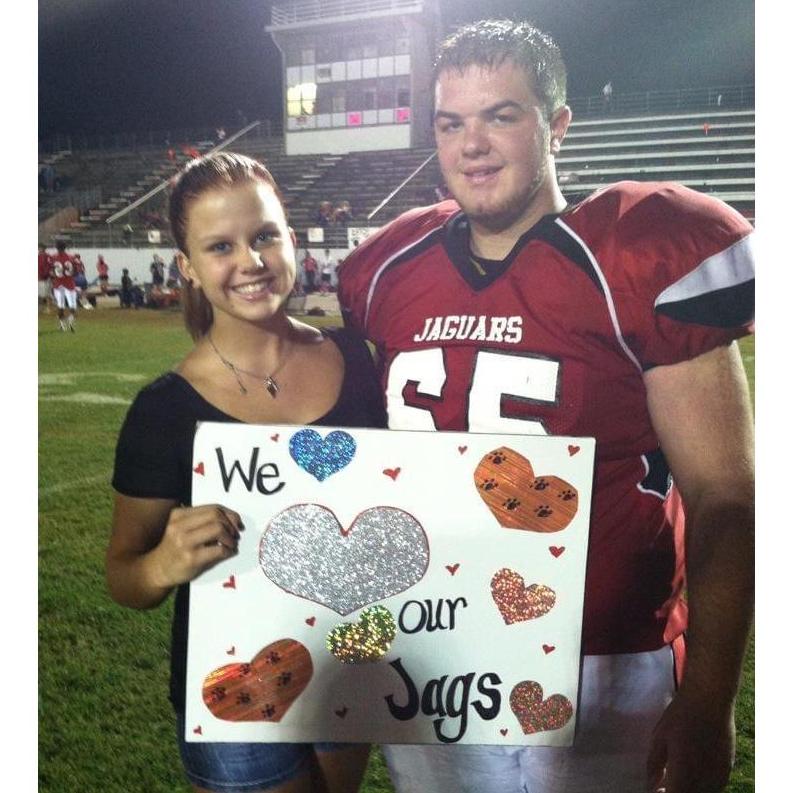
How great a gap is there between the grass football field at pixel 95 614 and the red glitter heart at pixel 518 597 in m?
0.35

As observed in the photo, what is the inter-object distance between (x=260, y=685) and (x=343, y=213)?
0.78m

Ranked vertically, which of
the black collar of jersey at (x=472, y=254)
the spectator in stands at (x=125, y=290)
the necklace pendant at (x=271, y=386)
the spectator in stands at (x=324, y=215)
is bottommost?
the necklace pendant at (x=271, y=386)

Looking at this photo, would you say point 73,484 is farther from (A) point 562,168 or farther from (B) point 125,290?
(A) point 562,168

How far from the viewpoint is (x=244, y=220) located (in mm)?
1115

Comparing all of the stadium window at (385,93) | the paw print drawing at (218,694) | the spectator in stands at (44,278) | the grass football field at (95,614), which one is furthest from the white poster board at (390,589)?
the stadium window at (385,93)

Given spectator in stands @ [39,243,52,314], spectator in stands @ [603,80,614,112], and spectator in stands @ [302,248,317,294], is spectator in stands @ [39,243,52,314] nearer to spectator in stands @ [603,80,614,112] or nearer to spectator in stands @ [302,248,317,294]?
spectator in stands @ [302,248,317,294]

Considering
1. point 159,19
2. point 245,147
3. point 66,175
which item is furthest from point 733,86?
point 66,175

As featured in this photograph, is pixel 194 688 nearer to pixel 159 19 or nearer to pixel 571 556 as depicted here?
pixel 571 556

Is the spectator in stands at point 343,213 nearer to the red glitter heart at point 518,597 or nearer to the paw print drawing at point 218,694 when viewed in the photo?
the red glitter heart at point 518,597

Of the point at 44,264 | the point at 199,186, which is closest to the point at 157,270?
the point at 199,186

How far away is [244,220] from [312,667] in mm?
724

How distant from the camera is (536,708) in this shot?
3.95 ft

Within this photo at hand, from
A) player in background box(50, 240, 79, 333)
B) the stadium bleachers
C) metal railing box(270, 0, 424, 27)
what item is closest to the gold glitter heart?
the stadium bleachers

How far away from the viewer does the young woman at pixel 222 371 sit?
1124 mm
